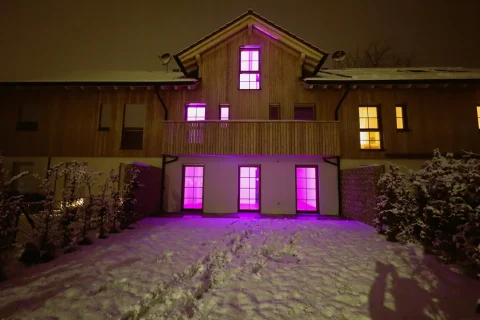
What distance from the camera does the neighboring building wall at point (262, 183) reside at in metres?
11.0

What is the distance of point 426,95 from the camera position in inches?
450

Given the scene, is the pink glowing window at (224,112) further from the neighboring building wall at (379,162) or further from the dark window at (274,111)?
the neighboring building wall at (379,162)

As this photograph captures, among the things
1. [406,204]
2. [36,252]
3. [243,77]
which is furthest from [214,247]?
[243,77]

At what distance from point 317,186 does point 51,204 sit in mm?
10414

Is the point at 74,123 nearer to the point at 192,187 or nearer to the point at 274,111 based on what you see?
the point at 192,187

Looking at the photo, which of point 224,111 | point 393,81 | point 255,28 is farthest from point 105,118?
point 393,81

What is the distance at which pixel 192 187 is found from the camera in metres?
11.5

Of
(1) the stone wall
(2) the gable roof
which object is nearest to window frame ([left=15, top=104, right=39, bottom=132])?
(2) the gable roof

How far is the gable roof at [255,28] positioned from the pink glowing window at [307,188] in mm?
5994

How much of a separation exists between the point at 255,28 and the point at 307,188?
9234 mm

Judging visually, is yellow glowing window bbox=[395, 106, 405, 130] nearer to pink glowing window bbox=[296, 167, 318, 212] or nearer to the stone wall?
the stone wall

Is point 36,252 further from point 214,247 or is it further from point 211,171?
point 211,171

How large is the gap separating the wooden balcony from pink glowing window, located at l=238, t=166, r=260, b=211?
144 centimetres

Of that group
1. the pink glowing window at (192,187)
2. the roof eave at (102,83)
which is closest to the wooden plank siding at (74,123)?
the roof eave at (102,83)
